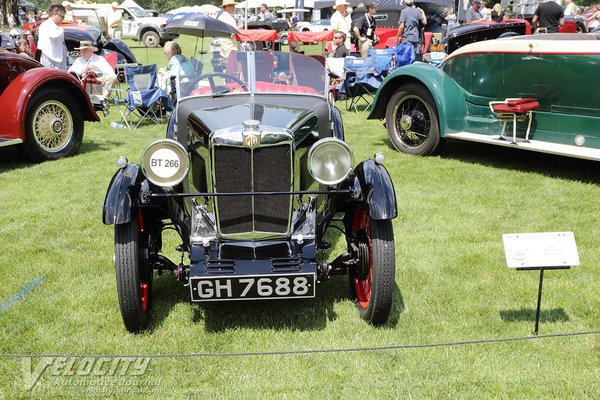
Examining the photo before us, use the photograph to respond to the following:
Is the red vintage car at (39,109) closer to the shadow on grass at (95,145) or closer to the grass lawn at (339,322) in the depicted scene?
the shadow on grass at (95,145)

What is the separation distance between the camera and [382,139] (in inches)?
348

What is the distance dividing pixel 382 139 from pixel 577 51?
3.21 meters

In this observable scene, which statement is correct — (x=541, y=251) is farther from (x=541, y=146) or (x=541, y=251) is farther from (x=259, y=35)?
(x=259, y=35)

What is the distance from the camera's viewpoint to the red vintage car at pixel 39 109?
693cm

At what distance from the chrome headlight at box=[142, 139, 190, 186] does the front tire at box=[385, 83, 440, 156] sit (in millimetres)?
4547

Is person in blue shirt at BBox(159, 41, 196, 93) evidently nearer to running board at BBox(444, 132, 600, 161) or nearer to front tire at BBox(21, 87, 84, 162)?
front tire at BBox(21, 87, 84, 162)

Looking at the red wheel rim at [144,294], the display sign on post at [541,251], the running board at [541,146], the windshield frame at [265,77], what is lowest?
the red wheel rim at [144,294]

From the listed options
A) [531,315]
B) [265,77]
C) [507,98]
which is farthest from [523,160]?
[265,77]

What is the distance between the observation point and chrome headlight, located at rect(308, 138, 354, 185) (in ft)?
11.2

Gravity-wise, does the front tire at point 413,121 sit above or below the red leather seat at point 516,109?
below

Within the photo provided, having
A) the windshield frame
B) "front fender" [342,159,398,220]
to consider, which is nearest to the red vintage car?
the windshield frame

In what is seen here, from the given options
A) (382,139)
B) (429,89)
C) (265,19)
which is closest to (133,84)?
(382,139)

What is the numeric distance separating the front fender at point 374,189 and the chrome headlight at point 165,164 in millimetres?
1030

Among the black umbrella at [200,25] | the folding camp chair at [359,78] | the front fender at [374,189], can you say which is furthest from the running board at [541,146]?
the black umbrella at [200,25]
